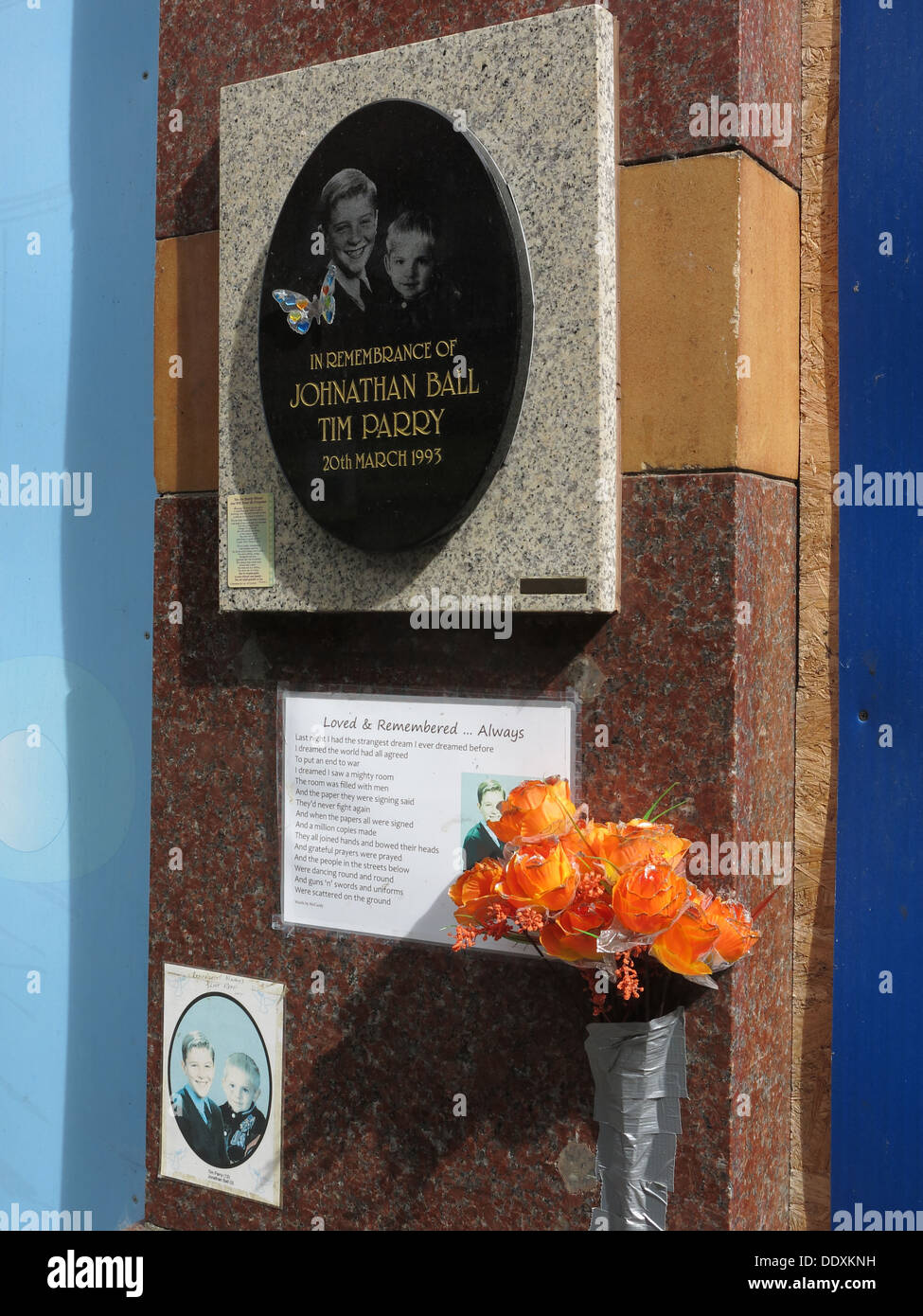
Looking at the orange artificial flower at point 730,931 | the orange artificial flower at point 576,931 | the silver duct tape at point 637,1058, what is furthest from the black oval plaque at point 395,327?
the silver duct tape at point 637,1058

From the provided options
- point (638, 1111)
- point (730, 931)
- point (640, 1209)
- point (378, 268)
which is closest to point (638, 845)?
point (730, 931)

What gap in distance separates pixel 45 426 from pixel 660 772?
2575 mm

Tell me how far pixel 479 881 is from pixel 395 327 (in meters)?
1.38

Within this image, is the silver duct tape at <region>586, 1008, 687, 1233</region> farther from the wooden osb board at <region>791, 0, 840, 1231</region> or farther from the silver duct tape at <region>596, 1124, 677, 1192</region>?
the wooden osb board at <region>791, 0, 840, 1231</region>

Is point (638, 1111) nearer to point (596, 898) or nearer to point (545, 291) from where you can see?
point (596, 898)

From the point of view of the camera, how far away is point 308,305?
3.27m

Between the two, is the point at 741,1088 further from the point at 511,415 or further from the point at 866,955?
the point at 511,415

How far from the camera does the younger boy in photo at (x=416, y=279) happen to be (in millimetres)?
3061

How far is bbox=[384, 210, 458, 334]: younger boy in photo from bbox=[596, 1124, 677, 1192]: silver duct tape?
1.97 m

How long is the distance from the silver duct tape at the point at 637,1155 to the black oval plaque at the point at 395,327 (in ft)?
4.89

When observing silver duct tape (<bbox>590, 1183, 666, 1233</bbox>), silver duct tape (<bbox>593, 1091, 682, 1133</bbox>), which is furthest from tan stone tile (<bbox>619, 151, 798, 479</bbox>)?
silver duct tape (<bbox>590, 1183, 666, 1233</bbox>)

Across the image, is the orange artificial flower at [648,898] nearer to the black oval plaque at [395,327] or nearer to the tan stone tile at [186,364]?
the black oval plaque at [395,327]

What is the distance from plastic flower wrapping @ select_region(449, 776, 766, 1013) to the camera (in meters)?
2.56

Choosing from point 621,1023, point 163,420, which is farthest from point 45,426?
point 621,1023
